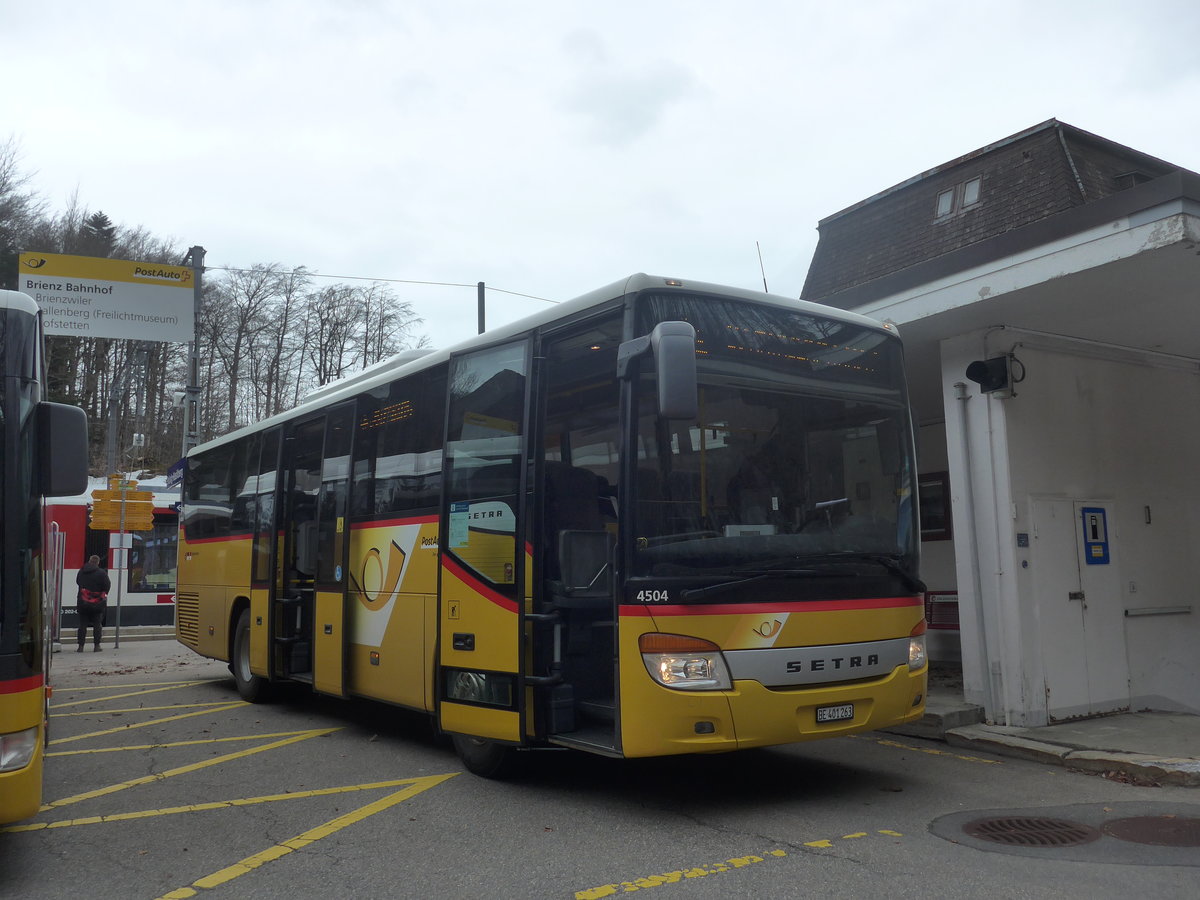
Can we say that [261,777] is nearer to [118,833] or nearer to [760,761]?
[118,833]

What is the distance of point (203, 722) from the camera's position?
33.3 feet

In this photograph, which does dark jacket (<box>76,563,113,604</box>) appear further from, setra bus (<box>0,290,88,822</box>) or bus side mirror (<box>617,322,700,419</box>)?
bus side mirror (<box>617,322,700,419</box>)

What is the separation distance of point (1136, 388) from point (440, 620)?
305 inches

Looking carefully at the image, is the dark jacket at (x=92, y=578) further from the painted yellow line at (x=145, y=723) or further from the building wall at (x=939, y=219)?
the building wall at (x=939, y=219)

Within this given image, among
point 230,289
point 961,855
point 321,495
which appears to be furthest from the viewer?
point 230,289

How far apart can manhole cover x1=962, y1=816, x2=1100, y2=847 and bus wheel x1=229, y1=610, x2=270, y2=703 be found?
26.3 feet

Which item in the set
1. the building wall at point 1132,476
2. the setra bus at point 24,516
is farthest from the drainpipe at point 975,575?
the setra bus at point 24,516

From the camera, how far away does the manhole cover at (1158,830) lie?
5363 millimetres

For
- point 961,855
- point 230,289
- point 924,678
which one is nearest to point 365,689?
point 924,678

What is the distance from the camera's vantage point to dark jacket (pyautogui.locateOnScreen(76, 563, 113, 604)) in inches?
777

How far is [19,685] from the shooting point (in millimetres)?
4578

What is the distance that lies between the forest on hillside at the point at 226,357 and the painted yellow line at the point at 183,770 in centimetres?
2886

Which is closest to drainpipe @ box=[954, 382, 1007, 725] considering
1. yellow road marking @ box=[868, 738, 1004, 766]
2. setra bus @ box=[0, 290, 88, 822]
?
yellow road marking @ box=[868, 738, 1004, 766]

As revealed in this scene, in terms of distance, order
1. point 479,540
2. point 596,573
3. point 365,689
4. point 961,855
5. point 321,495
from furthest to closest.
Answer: point 321,495 → point 365,689 → point 479,540 → point 596,573 → point 961,855
